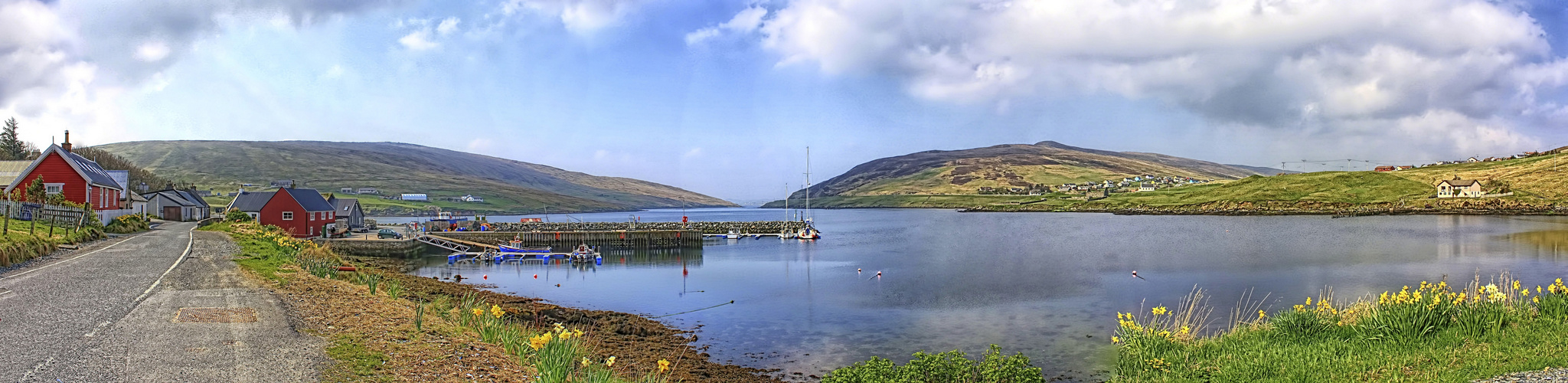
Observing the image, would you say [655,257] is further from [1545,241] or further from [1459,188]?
[1459,188]

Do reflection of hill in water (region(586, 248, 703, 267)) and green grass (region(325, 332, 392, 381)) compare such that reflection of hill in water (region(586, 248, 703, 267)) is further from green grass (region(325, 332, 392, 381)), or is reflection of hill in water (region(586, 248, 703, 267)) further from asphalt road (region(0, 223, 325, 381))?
green grass (region(325, 332, 392, 381))

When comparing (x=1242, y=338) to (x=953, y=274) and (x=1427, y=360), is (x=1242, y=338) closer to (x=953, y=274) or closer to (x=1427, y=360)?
(x=1427, y=360)

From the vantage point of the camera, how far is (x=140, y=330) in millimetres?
11375

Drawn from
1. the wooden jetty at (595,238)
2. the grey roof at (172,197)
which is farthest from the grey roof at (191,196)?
the wooden jetty at (595,238)

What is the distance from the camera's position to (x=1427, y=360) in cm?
993

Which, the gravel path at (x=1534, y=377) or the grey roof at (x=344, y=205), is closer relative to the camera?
the gravel path at (x=1534, y=377)

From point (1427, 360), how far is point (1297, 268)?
3505 cm

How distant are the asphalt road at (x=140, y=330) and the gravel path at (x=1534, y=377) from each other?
13.2m

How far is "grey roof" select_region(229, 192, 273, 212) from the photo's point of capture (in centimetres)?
6152

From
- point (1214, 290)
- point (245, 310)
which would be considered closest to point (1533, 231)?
point (1214, 290)

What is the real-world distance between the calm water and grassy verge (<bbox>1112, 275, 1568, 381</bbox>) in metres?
4.89

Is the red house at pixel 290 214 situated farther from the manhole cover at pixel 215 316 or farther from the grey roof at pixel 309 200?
the manhole cover at pixel 215 316

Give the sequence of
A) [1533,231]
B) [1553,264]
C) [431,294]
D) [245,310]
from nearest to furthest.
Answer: [245,310]
[431,294]
[1553,264]
[1533,231]

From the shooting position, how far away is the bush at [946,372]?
12047mm
